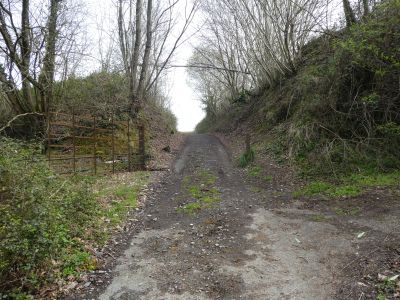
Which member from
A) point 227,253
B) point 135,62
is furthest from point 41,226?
point 135,62

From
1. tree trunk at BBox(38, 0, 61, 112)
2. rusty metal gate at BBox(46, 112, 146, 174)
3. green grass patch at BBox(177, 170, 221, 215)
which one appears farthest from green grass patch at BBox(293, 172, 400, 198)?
tree trunk at BBox(38, 0, 61, 112)

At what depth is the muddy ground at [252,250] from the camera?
4.11 metres

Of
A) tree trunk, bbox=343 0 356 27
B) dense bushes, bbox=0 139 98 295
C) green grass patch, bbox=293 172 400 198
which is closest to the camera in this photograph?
dense bushes, bbox=0 139 98 295

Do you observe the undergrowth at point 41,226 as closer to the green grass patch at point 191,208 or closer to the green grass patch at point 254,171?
the green grass patch at point 191,208

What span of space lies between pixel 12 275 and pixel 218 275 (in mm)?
2738

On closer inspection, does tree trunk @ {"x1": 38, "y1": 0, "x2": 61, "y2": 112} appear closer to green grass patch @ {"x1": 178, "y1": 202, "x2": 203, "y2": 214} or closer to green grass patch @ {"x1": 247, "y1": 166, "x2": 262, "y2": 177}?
green grass patch @ {"x1": 178, "y1": 202, "x2": 203, "y2": 214}

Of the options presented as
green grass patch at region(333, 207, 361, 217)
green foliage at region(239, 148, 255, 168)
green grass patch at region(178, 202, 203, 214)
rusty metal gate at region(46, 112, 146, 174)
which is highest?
rusty metal gate at region(46, 112, 146, 174)

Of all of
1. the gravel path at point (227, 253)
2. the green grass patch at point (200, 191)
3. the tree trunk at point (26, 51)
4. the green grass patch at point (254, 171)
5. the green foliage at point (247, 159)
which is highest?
the tree trunk at point (26, 51)

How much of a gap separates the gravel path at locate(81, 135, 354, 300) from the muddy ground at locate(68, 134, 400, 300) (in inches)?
0.5

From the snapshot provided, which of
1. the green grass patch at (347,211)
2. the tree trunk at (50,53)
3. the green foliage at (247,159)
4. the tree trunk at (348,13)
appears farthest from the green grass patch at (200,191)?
the tree trunk at (348,13)

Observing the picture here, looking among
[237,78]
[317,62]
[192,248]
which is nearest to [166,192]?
[192,248]

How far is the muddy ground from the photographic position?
411 cm

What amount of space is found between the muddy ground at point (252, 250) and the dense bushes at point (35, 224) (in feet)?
2.03

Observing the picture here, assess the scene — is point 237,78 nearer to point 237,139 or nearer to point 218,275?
point 237,139
